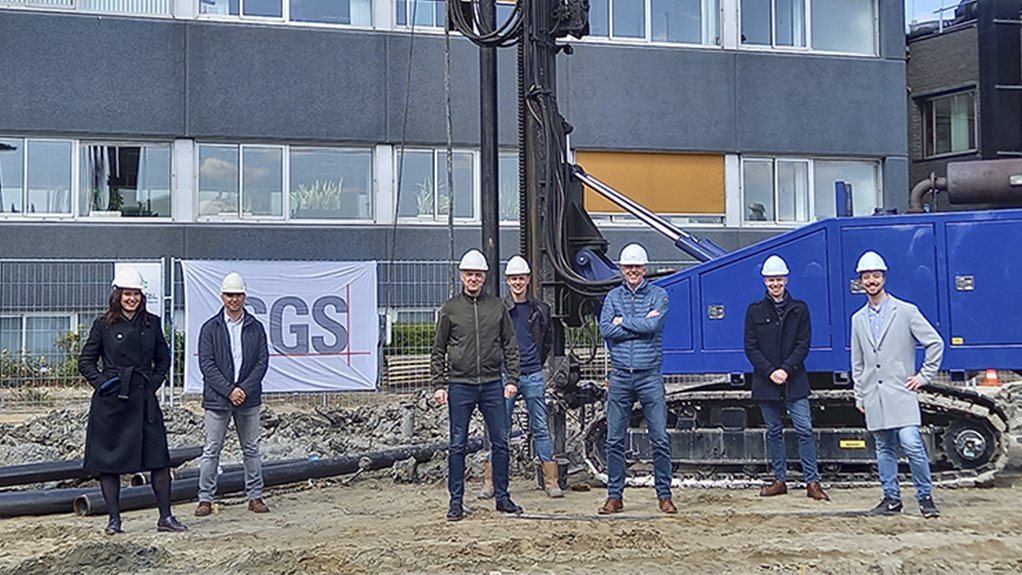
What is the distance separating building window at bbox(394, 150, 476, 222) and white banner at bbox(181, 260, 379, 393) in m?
4.90

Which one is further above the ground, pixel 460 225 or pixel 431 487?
pixel 460 225

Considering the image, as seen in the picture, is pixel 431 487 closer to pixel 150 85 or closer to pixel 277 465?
pixel 277 465

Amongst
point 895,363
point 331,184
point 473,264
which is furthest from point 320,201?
point 895,363

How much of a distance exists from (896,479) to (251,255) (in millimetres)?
12949

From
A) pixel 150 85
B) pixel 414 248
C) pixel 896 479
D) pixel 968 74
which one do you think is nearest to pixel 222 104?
pixel 150 85

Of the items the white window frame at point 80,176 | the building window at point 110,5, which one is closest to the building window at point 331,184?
the white window frame at point 80,176

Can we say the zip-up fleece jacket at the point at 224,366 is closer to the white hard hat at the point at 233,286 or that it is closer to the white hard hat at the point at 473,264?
the white hard hat at the point at 233,286

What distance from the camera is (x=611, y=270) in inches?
430

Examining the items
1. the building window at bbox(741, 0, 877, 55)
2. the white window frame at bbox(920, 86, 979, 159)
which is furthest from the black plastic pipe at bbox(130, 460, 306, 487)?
the white window frame at bbox(920, 86, 979, 159)

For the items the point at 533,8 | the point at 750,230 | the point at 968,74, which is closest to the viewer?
the point at 533,8

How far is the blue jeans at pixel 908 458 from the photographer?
28.8 ft

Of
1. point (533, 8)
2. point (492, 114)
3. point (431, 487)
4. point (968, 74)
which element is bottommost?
point (431, 487)

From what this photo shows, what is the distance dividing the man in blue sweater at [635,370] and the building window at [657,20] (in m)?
12.7

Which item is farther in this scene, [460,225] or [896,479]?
[460,225]
